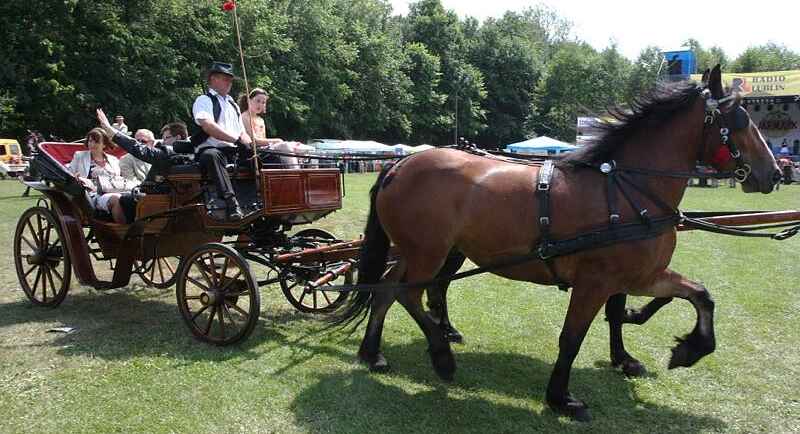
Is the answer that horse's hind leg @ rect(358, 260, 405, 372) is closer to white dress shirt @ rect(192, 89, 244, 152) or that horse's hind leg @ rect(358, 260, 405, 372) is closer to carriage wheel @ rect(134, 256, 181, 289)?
white dress shirt @ rect(192, 89, 244, 152)

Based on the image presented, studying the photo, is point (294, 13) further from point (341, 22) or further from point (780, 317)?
point (780, 317)

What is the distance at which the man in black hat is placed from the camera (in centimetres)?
541

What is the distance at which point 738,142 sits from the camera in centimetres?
404

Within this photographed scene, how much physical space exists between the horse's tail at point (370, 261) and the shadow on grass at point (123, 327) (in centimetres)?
97

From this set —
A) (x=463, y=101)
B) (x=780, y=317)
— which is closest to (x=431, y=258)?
(x=780, y=317)

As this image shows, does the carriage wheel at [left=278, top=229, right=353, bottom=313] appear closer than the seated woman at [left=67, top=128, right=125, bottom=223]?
Yes

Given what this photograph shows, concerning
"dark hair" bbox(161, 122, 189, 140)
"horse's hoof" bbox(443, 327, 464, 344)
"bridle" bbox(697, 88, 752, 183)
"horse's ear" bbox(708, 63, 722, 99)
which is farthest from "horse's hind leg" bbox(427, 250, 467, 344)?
"dark hair" bbox(161, 122, 189, 140)

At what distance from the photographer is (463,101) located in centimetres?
5556

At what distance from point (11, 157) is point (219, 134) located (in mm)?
28818

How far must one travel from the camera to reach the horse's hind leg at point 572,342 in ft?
13.4

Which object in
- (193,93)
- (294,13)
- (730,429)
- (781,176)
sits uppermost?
(294,13)

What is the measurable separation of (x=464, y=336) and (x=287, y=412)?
219 cm

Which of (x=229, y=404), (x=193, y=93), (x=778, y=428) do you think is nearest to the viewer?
(x=778, y=428)

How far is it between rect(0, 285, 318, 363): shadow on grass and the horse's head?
4.05m
